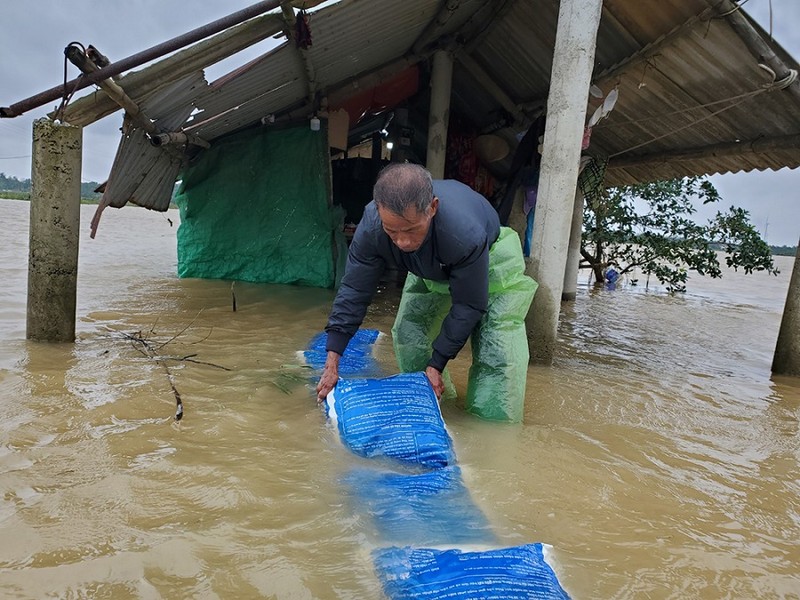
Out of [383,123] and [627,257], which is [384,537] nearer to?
[383,123]

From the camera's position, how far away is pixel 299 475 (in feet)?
6.64

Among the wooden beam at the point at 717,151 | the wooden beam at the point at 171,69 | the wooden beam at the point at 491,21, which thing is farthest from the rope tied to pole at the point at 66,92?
the wooden beam at the point at 717,151

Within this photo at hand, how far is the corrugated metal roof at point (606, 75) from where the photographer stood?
422 cm

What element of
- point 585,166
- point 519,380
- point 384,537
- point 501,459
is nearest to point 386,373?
point 519,380

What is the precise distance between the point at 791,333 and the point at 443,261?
358 centimetres

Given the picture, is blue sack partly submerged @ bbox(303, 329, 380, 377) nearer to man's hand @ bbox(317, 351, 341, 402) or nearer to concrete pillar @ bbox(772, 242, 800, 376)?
man's hand @ bbox(317, 351, 341, 402)

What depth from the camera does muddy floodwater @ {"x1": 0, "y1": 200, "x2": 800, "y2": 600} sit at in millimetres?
1486

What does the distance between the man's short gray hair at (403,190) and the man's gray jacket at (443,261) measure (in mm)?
214

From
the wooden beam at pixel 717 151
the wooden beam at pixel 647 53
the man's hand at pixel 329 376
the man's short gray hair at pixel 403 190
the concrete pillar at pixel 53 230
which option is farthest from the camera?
the wooden beam at pixel 717 151

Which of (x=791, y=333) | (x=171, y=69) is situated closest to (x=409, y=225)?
(x=171, y=69)

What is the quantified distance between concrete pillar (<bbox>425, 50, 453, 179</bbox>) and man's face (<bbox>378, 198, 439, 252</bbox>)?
185 inches

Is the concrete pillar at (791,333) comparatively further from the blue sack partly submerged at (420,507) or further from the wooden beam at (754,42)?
the blue sack partly submerged at (420,507)

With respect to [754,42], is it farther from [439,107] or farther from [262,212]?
[262,212]

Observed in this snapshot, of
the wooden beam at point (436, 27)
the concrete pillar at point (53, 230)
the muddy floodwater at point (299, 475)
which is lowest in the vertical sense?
the muddy floodwater at point (299, 475)
